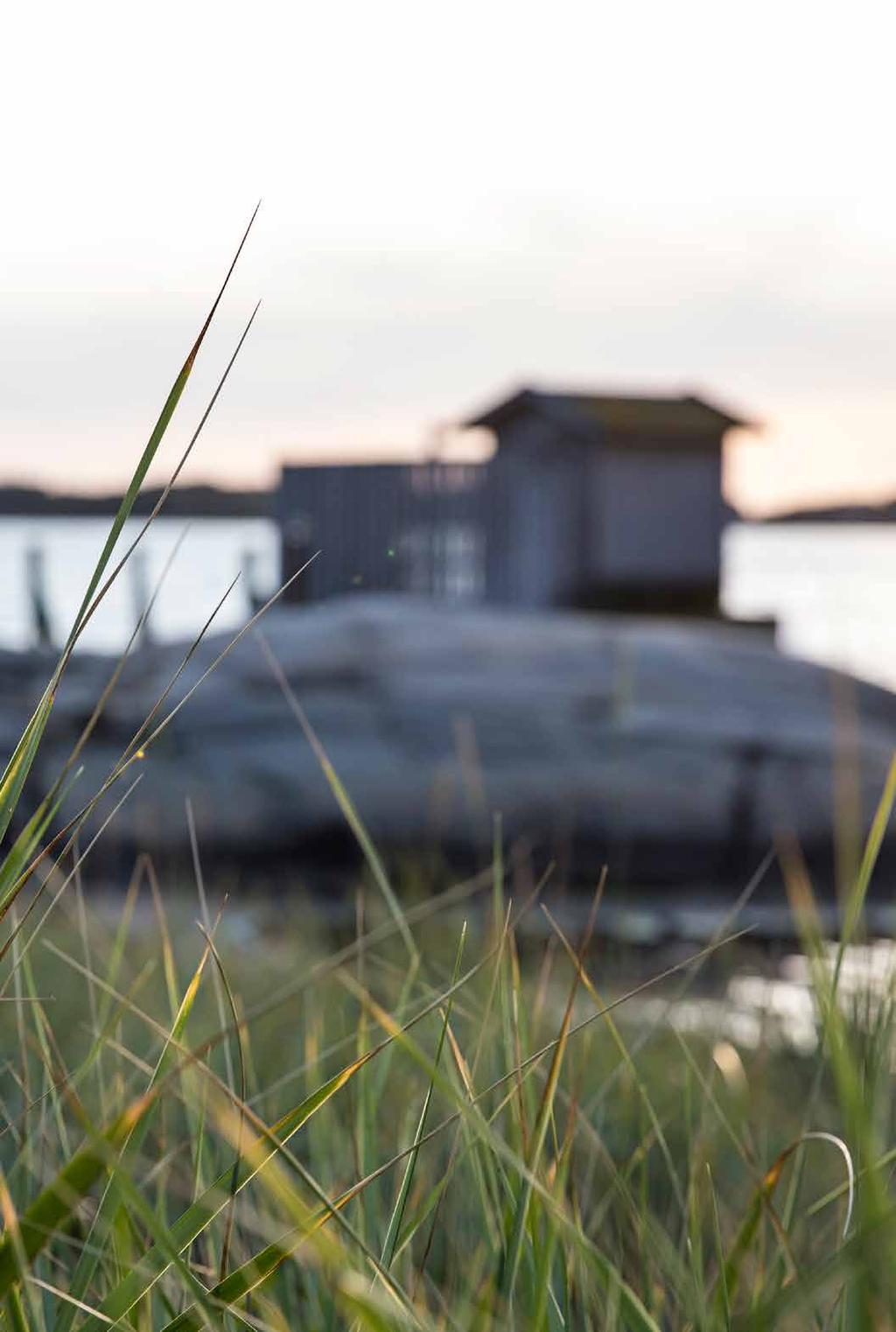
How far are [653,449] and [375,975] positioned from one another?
16630 millimetres

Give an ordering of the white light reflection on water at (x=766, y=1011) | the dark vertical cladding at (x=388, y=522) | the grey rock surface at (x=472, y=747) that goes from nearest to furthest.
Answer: the white light reflection on water at (x=766, y=1011) < the grey rock surface at (x=472, y=747) < the dark vertical cladding at (x=388, y=522)

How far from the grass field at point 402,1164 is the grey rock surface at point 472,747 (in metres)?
5.71

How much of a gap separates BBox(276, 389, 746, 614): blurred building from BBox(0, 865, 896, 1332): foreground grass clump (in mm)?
15105

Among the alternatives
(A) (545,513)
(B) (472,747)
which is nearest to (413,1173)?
(B) (472,747)

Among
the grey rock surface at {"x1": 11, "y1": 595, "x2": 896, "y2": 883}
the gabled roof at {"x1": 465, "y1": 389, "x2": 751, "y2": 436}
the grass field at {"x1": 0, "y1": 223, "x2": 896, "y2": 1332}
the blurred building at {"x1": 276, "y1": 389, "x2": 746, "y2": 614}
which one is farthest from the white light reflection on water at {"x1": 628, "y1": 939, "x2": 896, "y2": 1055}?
the gabled roof at {"x1": 465, "y1": 389, "x2": 751, "y2": 436}

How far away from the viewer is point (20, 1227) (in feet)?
2.00

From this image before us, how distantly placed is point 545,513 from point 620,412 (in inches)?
83.5

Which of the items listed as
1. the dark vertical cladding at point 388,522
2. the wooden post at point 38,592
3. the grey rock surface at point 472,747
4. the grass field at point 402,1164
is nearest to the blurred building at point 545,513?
the dark vertical cladding at point 388,522

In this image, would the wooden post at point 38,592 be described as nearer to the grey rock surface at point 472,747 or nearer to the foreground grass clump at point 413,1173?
the grey rock surface at point 472,747

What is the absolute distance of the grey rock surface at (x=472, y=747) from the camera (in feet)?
29.2

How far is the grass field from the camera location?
2.26ft

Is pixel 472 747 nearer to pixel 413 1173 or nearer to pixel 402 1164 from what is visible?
pixel 402 1164

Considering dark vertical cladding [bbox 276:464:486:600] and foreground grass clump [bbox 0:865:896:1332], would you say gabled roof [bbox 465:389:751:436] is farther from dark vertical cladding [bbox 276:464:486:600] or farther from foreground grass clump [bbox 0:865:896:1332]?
foreground grass clump [bbox 0:865:896:1332]

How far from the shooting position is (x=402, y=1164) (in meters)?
1.69
